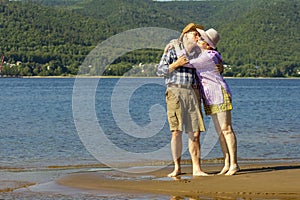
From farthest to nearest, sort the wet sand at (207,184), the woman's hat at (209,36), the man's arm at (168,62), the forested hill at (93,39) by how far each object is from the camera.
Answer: the forested hill at (93,39) → the woman's hat at (209,36) → the man's arm at (168,62) → the wet sand at (207,184)

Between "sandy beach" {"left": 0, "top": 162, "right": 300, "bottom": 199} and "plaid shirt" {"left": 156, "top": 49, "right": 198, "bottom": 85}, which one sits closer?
"sandy beach" {"left": 0, "top": 162, "right": 300, "bottom": 199}

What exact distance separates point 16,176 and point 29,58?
4844 inches

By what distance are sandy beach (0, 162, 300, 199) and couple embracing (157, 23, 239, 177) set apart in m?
0.55

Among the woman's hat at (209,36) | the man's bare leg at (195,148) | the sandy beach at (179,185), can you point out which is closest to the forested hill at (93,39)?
the sandy beach at (179,185)

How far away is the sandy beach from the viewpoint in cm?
855

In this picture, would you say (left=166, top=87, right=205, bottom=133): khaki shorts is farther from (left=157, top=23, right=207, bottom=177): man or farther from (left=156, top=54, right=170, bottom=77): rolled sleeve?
(left=156, top=54, right=170, bottom=77): rolled sleeve

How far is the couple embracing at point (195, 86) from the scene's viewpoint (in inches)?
374

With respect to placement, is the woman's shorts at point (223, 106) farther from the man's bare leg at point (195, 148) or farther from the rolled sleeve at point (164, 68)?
the rolled sleeve at point (164, 68)

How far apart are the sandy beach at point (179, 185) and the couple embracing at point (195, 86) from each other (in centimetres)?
55

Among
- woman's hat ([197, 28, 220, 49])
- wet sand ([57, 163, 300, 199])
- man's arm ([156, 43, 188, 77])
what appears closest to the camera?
wet sand ([57, 163, 300, 199])

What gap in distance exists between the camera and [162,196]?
8.59 meters

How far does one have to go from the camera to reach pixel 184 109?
9562 mm

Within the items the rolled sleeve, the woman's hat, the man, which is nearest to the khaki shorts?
the man

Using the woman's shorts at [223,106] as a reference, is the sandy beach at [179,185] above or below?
below
